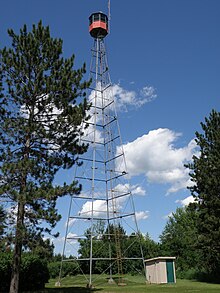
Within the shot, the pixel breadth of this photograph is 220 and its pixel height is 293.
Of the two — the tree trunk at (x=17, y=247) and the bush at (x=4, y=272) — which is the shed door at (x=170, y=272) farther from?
the tree trunk at (x=17, y=247)

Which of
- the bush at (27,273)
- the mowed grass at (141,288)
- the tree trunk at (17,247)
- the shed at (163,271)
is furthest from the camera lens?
the shed at (163,271)

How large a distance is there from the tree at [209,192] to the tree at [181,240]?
6.33 metres

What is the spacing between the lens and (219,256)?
25.9 metres

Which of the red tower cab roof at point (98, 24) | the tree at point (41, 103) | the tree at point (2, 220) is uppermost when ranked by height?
the red tower cab roof at point (98, 24)

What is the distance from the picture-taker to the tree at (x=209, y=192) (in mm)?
25983

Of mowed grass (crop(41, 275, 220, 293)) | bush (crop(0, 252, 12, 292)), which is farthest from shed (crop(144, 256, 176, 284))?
bush (crop(0, 252, 12, 292))

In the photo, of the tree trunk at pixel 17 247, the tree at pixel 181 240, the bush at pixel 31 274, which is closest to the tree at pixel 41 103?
the tree trunk at pixel 17 247

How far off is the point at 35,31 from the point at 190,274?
26.1 m

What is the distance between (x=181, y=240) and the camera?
4675cm

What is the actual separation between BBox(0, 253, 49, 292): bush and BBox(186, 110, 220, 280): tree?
1203cm

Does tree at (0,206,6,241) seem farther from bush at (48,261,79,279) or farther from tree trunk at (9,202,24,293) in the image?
bush at (48,261,79,279)

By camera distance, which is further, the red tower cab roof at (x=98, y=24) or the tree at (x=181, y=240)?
the tree at (x=181, y=240)

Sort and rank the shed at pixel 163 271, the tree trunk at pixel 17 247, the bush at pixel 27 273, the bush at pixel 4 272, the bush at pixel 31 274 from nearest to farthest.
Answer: the tree trunk at pixel 17 247
the bush at pixel 4 272
the bush at pixel 27 273
the bush at pixel 31 274
the shed at pixel 163 271

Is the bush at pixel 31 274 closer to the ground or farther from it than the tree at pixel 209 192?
closer to the ground
